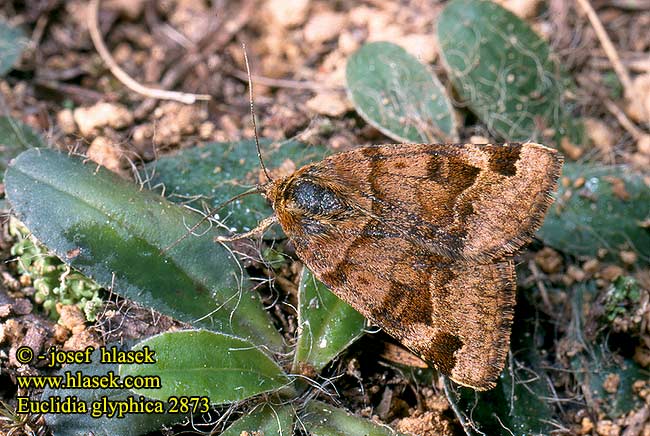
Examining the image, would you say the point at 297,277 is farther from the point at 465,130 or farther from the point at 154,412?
the point at 465,130

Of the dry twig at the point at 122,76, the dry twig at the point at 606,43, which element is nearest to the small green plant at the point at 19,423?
the dry twig at the point at 122,76

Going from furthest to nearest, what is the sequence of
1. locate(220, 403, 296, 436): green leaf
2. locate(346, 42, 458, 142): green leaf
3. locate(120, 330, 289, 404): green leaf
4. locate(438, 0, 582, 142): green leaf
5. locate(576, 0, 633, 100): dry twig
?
1. locate(576, 0, 633, 100): dry twig
2. locate(438, 0, 582, 142): green leaf
3. locate(346, 42, 458, 142): green leaf
4. locate(220, 403, 296, 436): green leaf
5. locate(120, 330, 289, 404): green leaf

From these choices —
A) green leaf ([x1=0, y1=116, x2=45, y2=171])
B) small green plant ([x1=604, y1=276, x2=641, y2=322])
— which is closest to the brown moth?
small green plant ([x1=604, y1=276, x2=641, y2=322])

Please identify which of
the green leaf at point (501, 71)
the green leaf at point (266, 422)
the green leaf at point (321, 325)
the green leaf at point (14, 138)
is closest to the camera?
the green leaf at point (266, 422)

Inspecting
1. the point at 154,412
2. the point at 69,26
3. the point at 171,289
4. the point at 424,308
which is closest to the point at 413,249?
the point at 424,308

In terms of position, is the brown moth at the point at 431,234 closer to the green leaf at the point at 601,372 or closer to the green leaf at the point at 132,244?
the green leaf at the point at 132,244

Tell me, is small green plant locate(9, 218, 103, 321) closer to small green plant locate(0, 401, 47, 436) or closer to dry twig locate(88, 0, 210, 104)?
small green plant locate(0, 401, 47, 436)

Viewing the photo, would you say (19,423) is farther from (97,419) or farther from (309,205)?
(309,205)
